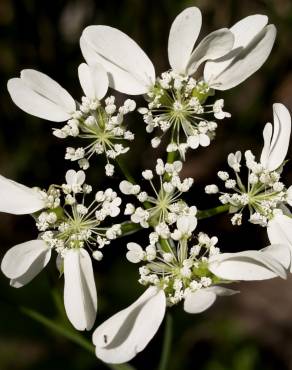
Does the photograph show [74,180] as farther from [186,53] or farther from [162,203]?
[186,53]

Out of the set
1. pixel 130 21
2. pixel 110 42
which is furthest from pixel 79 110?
pixel 130 21

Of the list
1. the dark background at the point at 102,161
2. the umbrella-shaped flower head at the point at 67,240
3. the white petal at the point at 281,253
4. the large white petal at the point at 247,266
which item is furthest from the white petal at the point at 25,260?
the dark background at the point at 102,161

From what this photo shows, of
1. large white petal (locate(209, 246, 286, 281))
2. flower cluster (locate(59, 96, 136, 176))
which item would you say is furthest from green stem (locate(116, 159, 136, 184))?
large white petal (locate(209, 246, 286, 281))

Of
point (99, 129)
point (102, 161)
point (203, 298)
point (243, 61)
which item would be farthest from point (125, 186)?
point (102, 161)

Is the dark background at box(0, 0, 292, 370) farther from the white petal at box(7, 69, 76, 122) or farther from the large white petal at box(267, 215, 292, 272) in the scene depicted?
the large white petal at box(267, 215, 292, 272)

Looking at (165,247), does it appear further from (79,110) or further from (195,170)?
(195,170)
